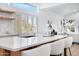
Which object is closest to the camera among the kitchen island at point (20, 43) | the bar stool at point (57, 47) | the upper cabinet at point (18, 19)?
the kitchen island at point (20, 43)

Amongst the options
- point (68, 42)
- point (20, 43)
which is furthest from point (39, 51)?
point (68, 42)

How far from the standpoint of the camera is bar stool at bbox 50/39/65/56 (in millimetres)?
1582

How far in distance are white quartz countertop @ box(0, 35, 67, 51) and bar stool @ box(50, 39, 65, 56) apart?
0.07 m

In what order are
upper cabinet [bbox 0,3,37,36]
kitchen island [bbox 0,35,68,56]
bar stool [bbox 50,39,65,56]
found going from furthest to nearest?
1. bar stool [bbox 50,39,65,56]
2. upper cabinet [bbox 0,3,37,36]
3. kitchen island [bbox 0,35,68,56]

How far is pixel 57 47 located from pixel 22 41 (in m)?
→ 0.46

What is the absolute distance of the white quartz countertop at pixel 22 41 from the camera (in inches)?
53.3

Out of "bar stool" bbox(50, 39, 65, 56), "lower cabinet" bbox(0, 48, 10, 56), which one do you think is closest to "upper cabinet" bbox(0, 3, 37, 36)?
"lower cabinet" bbox(0, 48, 10, 56)

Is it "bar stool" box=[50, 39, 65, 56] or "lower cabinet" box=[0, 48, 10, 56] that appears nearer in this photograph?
"lower cabinet" box=[0, 48, 10, 56]

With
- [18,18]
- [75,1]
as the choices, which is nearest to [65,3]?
[75,1]

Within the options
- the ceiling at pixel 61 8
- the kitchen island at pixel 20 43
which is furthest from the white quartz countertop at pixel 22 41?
the ceiling at pixel 61 8

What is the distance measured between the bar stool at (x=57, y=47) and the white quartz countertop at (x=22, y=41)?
0.07 metres

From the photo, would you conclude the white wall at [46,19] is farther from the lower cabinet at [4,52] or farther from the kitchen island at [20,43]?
the lower cabinet at [4,52]

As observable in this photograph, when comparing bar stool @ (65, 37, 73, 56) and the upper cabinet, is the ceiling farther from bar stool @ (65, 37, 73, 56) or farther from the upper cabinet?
bar stool @ (65, 37, 73, 56)

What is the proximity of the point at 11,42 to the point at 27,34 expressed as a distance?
218 millimetres
